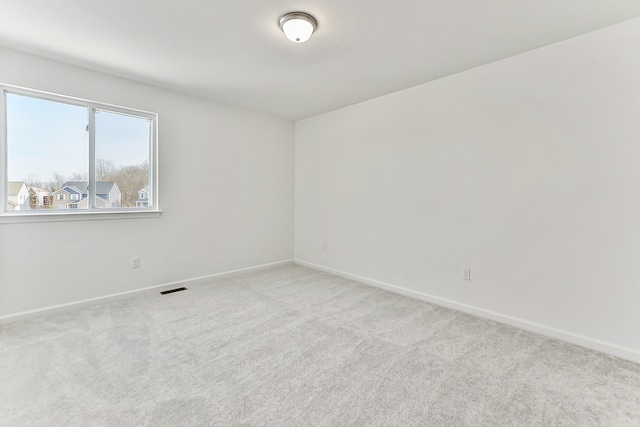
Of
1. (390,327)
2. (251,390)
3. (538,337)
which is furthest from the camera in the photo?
(390,327)

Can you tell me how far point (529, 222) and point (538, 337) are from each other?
98 cm

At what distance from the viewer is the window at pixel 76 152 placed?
8.43 feet

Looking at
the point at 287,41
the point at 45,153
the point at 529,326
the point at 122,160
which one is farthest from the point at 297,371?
the point at 45,153

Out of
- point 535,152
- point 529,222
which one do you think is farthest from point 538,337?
point 535,152

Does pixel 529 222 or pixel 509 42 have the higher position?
pixel 509 42

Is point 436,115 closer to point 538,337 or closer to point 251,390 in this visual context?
point 538,337

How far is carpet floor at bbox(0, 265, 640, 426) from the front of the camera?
1529 mm

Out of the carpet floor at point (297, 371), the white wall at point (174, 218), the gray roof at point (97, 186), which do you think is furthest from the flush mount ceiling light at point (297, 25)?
the gray roof at point (97, 186)

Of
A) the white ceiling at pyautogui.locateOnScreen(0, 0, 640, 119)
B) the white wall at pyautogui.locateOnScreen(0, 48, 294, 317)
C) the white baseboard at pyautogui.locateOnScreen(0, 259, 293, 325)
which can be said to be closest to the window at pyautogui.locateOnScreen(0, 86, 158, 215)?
the white wall at pyautogui.locateOnScreen(0, 48, 294, 317)

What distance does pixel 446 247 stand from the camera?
3010 mm

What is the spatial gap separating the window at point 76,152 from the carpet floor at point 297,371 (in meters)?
1.17

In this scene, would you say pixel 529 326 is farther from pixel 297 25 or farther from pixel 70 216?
pixel 70 216

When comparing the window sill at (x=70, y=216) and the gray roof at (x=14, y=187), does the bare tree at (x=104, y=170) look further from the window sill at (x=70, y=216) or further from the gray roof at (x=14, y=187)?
the gray roof at (x=14, y=187)

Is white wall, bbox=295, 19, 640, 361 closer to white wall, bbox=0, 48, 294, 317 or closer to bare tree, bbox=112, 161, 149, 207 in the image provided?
white wall, bbox=0, 48, 294, 317
